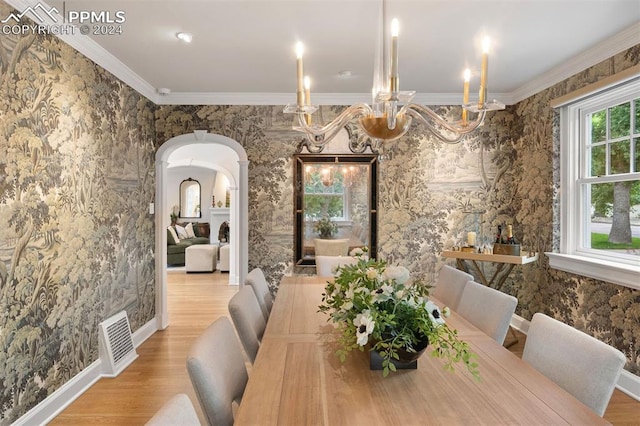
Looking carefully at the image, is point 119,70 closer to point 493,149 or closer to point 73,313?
point 73,313

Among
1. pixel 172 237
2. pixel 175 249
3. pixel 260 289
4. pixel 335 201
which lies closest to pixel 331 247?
pixel 335 201

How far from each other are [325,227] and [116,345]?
7.40 ft

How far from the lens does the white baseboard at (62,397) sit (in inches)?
90.0

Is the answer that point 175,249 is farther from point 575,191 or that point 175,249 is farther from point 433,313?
point 433,313

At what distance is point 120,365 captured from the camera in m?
3.15

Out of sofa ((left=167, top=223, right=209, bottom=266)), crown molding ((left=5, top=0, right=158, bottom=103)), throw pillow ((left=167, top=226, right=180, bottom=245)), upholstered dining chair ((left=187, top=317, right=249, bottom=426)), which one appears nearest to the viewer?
upholstered dining chair ((left=187, top=317, right=249, bottom=426))

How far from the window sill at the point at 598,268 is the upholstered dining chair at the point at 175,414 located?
9.69ft

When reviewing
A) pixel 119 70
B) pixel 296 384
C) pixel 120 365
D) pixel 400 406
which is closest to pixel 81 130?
pixel 119 70

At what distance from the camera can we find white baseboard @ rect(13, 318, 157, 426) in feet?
7.50

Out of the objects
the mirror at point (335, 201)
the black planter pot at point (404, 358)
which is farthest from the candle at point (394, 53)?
the mirror at point (335, 201)

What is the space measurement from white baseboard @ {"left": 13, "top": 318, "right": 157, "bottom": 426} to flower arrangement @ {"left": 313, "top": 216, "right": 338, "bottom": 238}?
7.66 feet

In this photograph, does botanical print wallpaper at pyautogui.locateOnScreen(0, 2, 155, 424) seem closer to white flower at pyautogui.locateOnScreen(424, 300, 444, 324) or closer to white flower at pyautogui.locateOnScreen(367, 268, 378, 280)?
white flower at pyautogui.locateOnScreen(367, 268, 378, 280)

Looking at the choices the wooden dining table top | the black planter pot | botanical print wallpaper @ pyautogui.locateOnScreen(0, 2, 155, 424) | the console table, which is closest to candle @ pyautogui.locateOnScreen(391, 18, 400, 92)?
the black planter pot

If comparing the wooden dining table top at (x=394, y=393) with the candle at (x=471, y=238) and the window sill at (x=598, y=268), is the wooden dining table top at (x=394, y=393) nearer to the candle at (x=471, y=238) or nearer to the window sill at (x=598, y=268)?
the window sill at (x=598, y=268)
